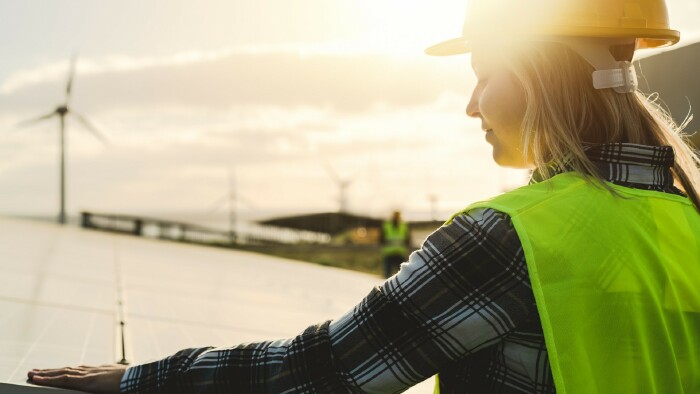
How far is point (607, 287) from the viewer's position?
117cm

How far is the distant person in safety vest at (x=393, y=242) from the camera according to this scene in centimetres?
1470

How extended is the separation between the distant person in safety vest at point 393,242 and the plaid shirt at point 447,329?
13.3 m

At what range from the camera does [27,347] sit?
6.84ft

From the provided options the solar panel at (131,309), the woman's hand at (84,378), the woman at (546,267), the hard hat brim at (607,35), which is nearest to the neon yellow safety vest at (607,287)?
the woman at (546,267)

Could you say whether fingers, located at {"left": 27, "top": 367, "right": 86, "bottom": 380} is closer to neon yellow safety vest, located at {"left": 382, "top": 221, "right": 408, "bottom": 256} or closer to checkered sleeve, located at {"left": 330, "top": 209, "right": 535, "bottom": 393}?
checkered sleeve, located at {"left": 330, "top": 209, "right": 535, "bottom": 393}

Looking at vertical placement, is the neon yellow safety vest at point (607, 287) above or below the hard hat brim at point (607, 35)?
below

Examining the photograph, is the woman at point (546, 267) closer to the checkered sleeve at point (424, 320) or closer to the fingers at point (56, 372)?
the checkered sleeve at point (424, 320)

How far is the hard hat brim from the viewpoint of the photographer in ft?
4.50

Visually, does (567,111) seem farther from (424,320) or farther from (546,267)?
(424,320)

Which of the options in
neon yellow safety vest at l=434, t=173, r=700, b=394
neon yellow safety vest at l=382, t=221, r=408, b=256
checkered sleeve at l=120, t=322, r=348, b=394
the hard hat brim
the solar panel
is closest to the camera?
neon yellow safety vest at l=434, t=173, r=700, b=394

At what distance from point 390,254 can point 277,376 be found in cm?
1346

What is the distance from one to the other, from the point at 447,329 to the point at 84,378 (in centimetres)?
84

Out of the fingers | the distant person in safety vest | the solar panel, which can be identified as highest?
the fingers

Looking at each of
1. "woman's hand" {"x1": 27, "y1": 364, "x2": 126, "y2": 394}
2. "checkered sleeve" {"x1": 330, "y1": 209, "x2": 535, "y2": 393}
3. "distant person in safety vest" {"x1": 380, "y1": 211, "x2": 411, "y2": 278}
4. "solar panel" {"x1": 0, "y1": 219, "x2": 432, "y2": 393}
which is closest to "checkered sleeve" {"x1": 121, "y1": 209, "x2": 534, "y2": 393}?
"checkered sleeve" {"x1": 330, "y1": 209, "x2": 535, "y2": 393}
